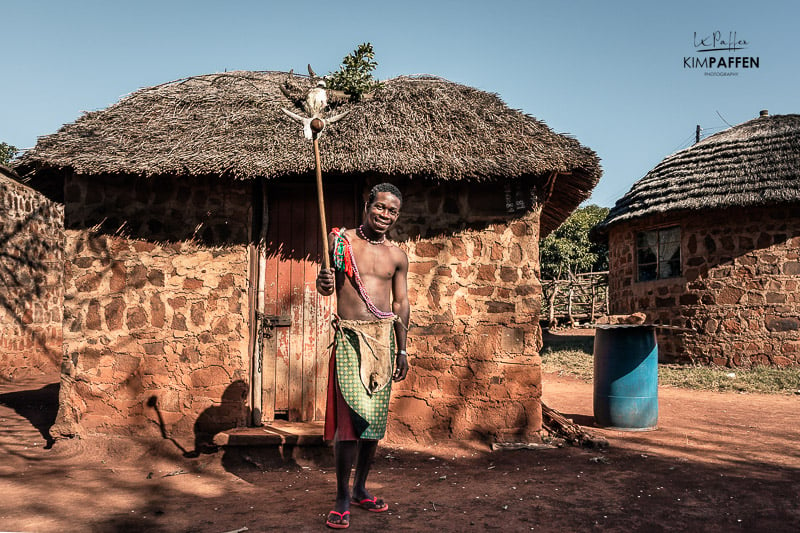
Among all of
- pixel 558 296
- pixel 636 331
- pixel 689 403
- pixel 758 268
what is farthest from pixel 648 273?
pixel 558 296

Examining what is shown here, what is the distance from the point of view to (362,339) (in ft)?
11.0

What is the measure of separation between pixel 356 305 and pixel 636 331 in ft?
11.6

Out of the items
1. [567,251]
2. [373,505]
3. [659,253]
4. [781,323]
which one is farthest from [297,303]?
[567,251]

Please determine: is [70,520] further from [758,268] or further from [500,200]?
[758,268]

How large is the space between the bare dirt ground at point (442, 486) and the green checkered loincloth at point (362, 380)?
543 millimetres

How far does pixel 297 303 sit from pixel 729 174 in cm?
835

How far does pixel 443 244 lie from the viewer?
5305 millimetres

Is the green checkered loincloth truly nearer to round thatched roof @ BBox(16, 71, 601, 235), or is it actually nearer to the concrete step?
the concrete step

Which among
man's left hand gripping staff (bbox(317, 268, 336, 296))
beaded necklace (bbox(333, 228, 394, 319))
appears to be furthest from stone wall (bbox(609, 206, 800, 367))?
man's left hand gripping staff (bbox(317, 268, 336, 296))

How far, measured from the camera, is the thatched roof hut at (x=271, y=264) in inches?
201

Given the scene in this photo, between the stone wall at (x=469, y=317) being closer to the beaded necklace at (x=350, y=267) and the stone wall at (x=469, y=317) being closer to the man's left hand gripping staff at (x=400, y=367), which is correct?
the man's left hand gripping staff at (x=400, y=367)

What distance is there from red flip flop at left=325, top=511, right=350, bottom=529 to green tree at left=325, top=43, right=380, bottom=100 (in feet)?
13.5

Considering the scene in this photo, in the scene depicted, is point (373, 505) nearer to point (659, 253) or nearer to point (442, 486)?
point (442, 486)

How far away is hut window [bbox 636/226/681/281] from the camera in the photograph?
1071cm
